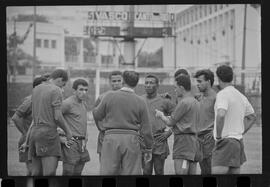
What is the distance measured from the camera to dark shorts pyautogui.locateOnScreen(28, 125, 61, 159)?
7.76 metres

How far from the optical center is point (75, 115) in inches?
306

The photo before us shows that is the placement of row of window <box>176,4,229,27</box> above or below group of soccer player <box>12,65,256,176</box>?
above

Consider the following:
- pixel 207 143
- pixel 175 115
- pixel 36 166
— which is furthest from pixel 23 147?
pixel 207 143

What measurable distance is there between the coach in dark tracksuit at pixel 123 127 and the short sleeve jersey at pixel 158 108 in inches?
2.4

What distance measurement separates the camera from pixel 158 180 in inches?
311

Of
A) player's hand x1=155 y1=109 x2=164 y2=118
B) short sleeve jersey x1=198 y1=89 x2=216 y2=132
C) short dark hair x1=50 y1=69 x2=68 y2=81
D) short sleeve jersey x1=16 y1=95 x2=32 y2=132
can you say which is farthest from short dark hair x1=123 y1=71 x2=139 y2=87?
short sleeve jersey x1=16 y1=95 x2=32 y2=132

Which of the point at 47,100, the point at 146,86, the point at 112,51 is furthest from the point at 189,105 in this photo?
the point at 47,100

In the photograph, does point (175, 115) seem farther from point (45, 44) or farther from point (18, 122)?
point (18, 122)

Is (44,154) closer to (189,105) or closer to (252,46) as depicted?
(189,105)

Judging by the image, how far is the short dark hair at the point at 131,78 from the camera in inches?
304

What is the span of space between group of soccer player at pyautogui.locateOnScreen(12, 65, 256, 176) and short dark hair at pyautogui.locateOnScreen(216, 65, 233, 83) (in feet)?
0.03

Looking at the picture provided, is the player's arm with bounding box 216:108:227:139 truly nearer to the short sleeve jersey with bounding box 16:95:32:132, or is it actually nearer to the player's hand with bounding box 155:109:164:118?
the player's hand with bounding box 155:109:164:118

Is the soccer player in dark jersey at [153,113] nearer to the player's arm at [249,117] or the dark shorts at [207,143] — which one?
the dark shorts at [207,143]

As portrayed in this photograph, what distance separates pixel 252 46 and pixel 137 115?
1443 millimetres
